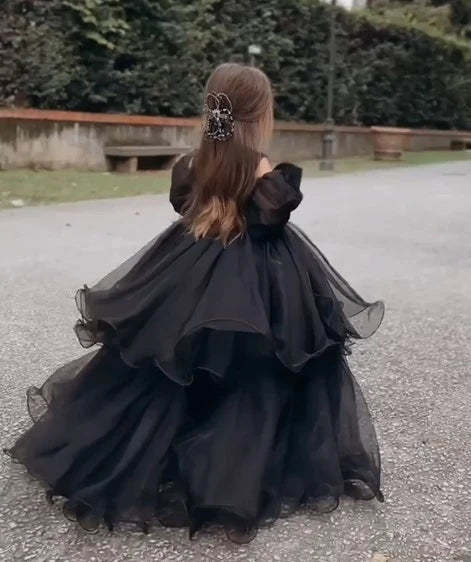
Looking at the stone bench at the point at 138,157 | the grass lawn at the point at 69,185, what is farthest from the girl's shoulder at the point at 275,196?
the stone bench at the point at 138,157

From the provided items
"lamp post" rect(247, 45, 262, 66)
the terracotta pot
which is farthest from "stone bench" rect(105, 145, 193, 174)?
the terracotta pot

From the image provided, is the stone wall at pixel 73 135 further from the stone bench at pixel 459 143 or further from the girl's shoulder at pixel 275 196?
the stone bench at pixel 459 143

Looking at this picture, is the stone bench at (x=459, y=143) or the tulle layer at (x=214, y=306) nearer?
the tulle layer at (x=214, y=306)

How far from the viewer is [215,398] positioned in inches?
101

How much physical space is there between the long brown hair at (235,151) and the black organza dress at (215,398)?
46 mm

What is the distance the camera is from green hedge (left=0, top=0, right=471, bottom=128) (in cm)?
1235

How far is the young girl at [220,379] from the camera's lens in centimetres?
240

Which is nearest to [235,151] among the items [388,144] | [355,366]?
[355,366]

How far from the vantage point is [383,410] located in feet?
11.2

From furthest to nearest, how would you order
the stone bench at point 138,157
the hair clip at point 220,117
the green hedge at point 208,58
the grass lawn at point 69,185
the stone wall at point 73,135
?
the stone bench at point 138,157 → the green hedge at point 208,58 → the stone wall at point 73,135 → the grass lawn at point 69,185 → the hair clip at point 220,117

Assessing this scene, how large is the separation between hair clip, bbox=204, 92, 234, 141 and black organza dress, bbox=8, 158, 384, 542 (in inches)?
7.5

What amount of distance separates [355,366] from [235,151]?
1.67m

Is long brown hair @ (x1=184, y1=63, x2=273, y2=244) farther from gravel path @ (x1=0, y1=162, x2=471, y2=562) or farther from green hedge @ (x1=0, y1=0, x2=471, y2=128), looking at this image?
green hedge @ (x1=0, y1=0, x2=471, y2=128)

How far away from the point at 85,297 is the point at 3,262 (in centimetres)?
352
